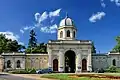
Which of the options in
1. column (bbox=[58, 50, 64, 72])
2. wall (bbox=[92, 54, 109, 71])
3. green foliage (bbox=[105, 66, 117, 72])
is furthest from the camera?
wall (bbox=[92, 54, 109, 71])

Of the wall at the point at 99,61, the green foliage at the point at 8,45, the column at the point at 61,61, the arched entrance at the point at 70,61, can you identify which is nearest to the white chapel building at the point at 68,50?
the column at the point at 61,61

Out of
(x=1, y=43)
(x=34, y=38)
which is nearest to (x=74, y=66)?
(x=1, y=43)

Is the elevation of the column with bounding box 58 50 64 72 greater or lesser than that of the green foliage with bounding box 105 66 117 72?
greater

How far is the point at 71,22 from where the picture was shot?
8562 centimetres

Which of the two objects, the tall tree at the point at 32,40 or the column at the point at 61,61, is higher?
the tall tree at the point at 32,40

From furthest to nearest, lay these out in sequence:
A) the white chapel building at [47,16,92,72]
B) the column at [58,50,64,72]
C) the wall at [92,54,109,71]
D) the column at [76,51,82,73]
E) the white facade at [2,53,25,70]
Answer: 1. the wall at [92,54,109,71]
2. the white facade at [2,53,25,70]
3. the column at [76,51,82,73]
4. the white chapel building at [47,16,92,72]
5. the column at [58,50,64,72]

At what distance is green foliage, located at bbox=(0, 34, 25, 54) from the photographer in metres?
104

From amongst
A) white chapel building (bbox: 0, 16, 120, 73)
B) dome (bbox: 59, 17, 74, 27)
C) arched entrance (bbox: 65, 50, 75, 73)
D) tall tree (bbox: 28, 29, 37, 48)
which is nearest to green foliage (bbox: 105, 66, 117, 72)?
white chapel building (bbox: 0, 16, 120, 73)

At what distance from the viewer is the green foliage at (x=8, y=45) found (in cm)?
10406

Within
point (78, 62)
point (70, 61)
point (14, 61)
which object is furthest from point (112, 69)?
point (14, 61)

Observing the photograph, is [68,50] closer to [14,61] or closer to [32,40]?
[14,61]

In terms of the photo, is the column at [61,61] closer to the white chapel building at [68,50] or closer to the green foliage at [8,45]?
the white chapel building at [68,50]

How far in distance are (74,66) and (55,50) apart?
7635 mm

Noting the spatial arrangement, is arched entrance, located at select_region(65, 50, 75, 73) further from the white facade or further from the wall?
the white facade
